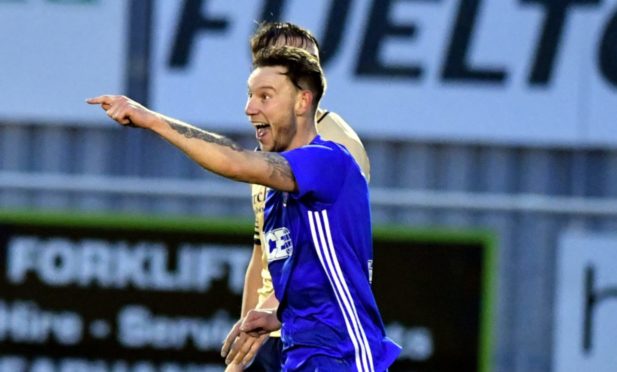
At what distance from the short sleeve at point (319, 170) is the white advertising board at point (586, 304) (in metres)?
4.39

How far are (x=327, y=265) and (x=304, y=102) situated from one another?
→ 0.49 metres

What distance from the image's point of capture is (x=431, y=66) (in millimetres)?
8539

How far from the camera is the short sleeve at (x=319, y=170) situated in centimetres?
433

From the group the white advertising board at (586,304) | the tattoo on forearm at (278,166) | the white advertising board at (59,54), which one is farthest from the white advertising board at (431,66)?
the tattoo on forearm at (278,166)

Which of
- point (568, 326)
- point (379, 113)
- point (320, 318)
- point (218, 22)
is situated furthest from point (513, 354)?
point (320, 318)

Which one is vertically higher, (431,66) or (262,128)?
(431,66)

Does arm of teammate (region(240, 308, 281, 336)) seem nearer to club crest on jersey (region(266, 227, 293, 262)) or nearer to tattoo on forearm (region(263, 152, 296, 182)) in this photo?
club crest on jersey (region(266, 227, 293, 262))

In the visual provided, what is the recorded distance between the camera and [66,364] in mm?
8719

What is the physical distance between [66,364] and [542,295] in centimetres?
273

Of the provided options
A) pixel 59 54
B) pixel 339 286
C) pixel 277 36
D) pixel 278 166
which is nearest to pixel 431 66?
pixel 59 54

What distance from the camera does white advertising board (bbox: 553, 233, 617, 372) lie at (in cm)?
855

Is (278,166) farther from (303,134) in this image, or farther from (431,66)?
(431,66)

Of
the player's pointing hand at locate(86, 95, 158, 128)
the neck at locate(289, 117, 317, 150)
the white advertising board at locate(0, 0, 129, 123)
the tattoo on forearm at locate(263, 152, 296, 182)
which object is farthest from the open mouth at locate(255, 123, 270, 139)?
the white advertising board at locate(0, 0, 129, 123)

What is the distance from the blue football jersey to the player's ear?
93 millimetres
